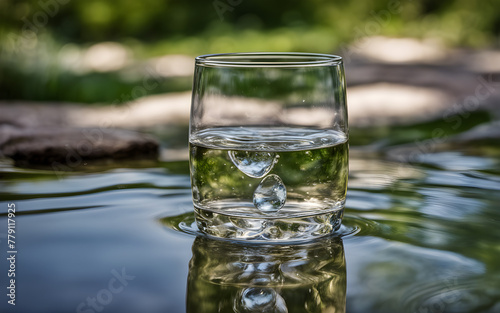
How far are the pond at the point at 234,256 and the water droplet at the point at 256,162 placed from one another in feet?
0.34

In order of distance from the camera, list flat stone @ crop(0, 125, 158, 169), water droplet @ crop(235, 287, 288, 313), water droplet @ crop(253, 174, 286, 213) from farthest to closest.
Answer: flat stone @ crop(0, 125, 158, 169) < water droplet @ crop(253, 174, 286, 213) < water droplet @ crop(235, 287, 288, 313)

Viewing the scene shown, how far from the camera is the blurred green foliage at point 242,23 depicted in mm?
4539

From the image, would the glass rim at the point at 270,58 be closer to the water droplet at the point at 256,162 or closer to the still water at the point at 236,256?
the water droplet at the point at 256,162

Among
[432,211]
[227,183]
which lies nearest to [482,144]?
[432,211]

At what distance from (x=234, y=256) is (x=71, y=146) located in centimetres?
92

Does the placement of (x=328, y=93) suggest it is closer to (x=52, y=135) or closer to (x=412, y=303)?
(x=412, y=303)

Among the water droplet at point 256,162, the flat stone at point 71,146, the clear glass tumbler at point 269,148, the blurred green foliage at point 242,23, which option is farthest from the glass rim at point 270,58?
the blurred green foliage at point 242,23

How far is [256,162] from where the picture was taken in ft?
3.12

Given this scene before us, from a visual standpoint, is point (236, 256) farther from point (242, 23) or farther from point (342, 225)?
point (242, 23)

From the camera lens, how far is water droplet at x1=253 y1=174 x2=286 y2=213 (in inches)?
37.2

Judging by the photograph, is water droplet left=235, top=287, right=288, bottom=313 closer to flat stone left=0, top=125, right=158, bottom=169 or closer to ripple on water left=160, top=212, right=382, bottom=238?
ripple on water left=160, top=212, right=382, bottom=238

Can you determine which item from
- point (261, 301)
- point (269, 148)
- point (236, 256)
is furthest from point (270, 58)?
point (261, 301)

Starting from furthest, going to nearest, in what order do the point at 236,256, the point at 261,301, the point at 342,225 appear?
the point at 342,225, the point at 236,256, the point at 261,301

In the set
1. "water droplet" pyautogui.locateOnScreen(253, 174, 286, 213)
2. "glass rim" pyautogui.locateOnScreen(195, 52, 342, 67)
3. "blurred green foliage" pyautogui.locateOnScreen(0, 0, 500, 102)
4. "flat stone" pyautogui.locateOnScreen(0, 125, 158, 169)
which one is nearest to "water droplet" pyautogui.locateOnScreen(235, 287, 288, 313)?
"water droplet" pyautogui.locateOnScreen(253, 174, 286, 213)
